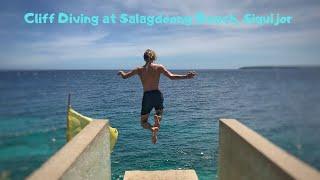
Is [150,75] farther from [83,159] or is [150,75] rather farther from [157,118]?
[83,159]

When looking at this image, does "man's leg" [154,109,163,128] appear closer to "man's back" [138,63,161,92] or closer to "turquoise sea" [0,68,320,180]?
"man's back" [138,63,161,92]

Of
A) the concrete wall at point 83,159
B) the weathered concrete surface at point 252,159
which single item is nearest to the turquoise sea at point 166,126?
the weathered concrete surface at point 252,159

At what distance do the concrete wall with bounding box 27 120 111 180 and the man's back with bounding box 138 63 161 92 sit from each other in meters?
1.33

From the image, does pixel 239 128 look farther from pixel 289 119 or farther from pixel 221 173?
pixel 289 119

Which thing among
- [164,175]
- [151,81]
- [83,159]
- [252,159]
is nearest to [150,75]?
[151,81]

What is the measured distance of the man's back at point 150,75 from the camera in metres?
7.15

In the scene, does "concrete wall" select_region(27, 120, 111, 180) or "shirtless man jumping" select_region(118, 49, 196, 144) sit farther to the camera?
"shirtless man jumping" select_region(118, 49, 196, 144)

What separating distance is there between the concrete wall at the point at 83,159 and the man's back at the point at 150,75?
1335 millimetres

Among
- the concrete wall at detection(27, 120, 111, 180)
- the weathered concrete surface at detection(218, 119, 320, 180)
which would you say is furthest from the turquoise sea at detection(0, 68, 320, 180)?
the concrete wall at detection(27, 120, 111, 180)

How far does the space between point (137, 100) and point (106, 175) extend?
72.1 m

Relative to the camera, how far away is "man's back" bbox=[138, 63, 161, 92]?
715cm

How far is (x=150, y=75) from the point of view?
717 centimetres

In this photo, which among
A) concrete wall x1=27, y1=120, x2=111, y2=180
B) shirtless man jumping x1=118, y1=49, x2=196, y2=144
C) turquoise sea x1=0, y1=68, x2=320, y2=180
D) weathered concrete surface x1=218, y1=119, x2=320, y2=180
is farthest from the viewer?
turquoise sea x1=0, y1=68, x2=320, y2=180

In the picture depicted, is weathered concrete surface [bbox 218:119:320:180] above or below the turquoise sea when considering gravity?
above
